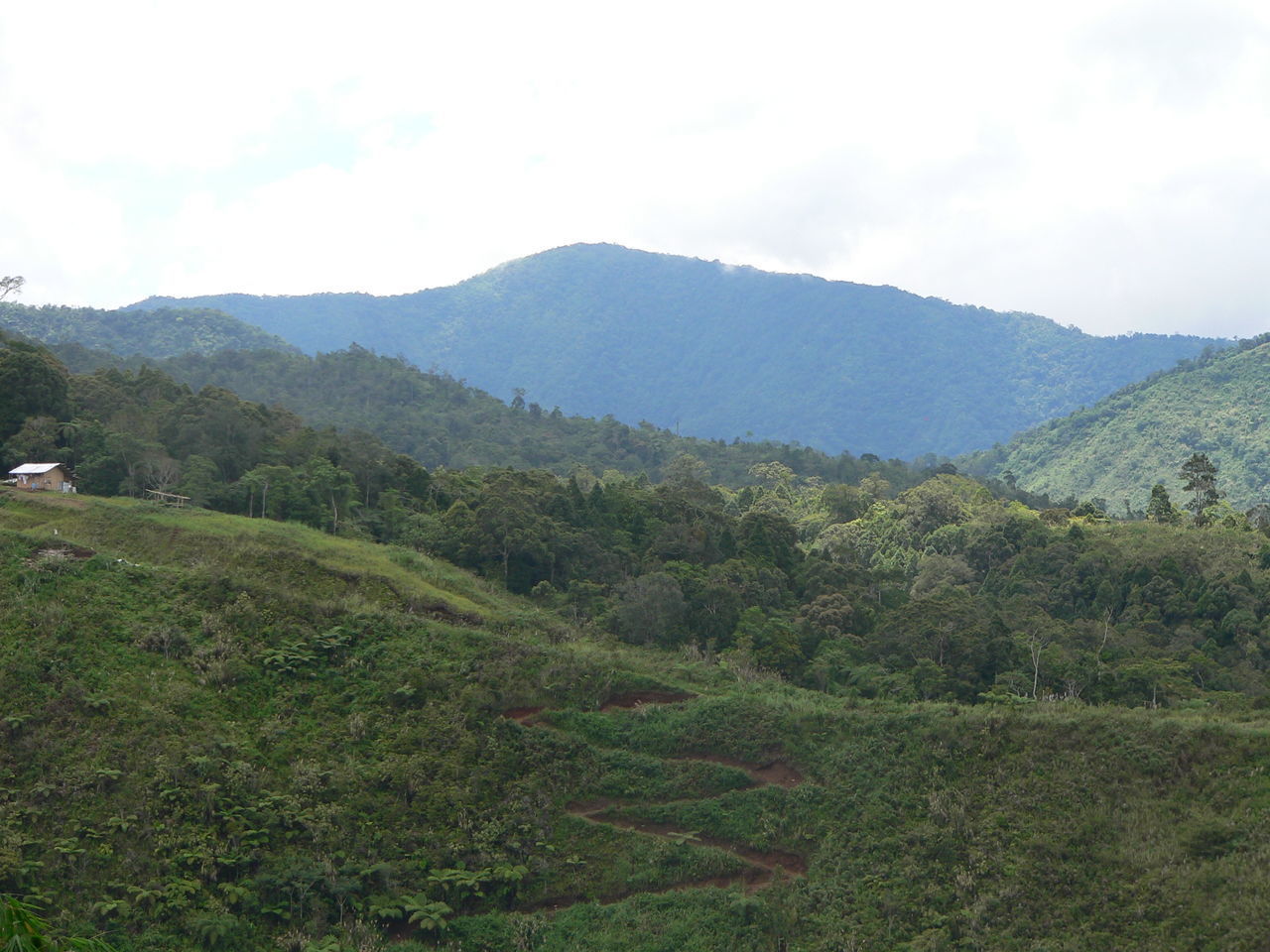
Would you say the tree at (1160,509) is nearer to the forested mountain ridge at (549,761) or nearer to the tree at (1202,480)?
the tree at (1202,480)

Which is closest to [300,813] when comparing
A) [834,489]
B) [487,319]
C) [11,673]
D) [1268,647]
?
[11,673]

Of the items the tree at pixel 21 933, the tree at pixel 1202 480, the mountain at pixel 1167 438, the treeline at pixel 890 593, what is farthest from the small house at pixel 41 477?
the mountain at pixel 1167 438

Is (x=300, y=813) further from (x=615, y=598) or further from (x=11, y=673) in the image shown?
(x=615, y=598)

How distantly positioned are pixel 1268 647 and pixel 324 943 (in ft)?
104

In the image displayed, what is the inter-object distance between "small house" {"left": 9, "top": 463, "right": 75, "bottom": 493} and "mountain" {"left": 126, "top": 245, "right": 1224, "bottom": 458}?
425 feet

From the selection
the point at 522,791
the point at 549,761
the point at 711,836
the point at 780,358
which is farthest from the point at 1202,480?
the point at 780,358

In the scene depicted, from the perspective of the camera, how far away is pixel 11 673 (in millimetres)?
23266

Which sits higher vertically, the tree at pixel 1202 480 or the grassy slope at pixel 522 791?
the tree at pixel 1202 480

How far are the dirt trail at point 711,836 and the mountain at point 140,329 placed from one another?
9550cm

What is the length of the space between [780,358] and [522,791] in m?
163

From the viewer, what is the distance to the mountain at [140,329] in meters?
113

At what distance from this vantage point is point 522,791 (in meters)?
23.5

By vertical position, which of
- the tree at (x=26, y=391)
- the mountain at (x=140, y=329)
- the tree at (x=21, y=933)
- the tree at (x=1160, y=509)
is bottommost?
the tree at (x=1160, y=509)

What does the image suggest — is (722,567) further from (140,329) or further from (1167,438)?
(140,329)
